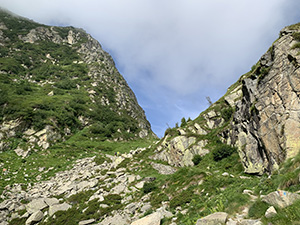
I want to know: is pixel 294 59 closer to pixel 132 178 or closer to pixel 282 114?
pixel 282 114

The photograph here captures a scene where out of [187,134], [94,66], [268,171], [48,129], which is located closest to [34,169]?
[48,129]

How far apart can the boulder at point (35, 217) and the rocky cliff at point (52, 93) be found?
21.5m

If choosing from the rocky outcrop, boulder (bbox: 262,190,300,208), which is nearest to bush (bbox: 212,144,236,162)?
the rocky outcrop

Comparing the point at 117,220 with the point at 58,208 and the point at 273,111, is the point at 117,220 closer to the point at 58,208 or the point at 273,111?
the point at 58,208

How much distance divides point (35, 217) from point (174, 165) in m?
20.0

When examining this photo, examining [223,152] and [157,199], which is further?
[223,152]

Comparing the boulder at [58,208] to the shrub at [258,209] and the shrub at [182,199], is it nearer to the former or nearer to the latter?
the shrub at [182,199]

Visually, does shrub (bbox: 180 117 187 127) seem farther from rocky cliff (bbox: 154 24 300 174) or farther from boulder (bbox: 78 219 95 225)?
boulder (bbox: 78 219 95 225)

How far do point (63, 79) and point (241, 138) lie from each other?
8624 centimetres

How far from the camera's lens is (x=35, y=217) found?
53.1 ft

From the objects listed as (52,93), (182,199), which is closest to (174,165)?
(182,199)

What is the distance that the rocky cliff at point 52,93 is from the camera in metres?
41.6

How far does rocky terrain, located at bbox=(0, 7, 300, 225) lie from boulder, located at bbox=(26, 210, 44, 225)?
9 cm

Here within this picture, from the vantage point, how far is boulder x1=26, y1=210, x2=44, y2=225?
15.9m
